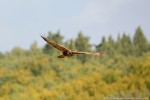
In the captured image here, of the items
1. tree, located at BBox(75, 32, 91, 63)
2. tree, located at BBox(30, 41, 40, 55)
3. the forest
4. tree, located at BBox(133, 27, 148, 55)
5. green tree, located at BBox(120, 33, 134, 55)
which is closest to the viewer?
the forest

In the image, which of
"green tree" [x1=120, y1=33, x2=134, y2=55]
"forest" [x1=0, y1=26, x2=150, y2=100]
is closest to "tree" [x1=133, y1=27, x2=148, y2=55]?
"green tree" [x1=120, y1=33, x2=134, y2=55]

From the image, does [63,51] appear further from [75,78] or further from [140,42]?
[140,42]

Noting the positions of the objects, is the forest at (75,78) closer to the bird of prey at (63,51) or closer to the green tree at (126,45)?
the green tree at (126,45)

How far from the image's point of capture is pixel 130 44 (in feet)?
308

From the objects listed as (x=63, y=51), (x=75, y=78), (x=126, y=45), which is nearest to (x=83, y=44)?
(x=126, y=45)

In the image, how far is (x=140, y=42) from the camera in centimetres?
9219

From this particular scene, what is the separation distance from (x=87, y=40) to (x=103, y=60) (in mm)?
5516

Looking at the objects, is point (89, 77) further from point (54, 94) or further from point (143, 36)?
point (143, 36)

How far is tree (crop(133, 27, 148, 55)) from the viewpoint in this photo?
9050 centimetres

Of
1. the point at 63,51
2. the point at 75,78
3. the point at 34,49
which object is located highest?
the point at 34,49

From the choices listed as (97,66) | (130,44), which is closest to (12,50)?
(130,44)

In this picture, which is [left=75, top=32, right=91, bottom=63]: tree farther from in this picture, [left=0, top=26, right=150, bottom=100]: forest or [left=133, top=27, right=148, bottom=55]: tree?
[left=133, top=27, right=148, bottom=55]: tree

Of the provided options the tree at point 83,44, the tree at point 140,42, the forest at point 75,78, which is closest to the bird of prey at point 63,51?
the forest at point 75,78

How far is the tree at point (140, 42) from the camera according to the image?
90.5 metres
